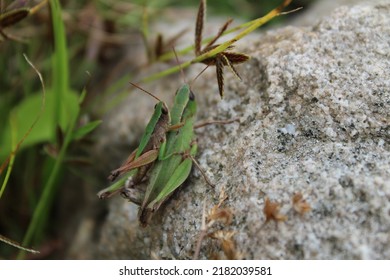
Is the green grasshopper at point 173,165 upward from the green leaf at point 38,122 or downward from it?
downward

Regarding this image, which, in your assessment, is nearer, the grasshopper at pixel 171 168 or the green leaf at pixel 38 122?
the grasshopper at pixel 171 168

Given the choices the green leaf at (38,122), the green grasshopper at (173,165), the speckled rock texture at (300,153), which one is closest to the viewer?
the speckled rock texture at (300,153)

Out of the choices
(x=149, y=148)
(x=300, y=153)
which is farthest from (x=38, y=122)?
(x=300, y=153)

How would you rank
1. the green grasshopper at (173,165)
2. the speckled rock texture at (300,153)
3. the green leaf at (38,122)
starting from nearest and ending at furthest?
the speckled rock texture at (300,153), the green grasshopper at (173,165), the green leaf at (38,122)

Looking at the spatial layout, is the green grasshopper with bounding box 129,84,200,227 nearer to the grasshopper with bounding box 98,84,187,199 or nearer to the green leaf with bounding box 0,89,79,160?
the grasshopper with bounding box 98,84,187,199

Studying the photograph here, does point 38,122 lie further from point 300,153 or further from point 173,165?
point 300,153

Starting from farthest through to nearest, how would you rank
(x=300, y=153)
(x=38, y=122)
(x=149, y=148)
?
(x=38, y=122) < (x=149, y=148) < (x=300, y=153)

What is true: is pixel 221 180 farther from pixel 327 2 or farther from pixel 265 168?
A: pixel 327 2

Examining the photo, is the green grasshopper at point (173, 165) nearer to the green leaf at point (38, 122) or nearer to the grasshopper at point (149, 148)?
the grasshopper at point (149, 148)

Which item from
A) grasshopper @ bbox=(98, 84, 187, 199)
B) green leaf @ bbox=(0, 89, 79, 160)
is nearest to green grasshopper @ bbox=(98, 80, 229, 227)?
grasshopper @ bbox=(98, 84, 187, 199)

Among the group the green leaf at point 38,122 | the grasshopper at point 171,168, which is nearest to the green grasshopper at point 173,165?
the grasshopper at point 171,168
